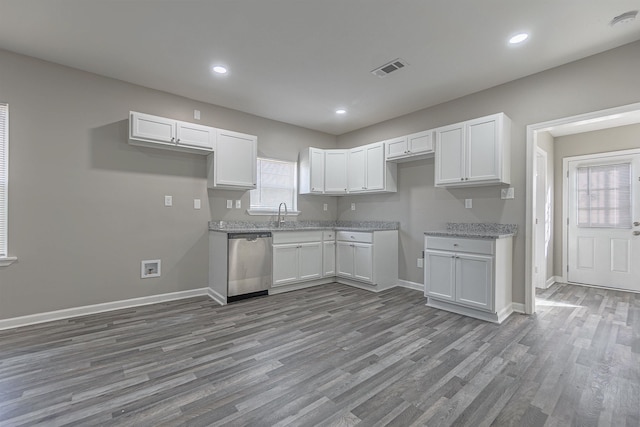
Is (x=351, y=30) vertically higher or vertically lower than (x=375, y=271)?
higher

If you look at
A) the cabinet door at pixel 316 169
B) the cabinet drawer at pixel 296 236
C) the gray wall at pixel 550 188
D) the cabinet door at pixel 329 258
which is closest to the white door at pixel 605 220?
the gray wall at pixel 550 188

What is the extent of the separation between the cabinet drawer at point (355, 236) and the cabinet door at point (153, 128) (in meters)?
2.72

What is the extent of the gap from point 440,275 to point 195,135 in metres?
3.48

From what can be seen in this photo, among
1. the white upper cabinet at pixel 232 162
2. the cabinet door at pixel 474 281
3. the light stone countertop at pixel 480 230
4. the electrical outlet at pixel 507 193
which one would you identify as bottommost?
the cabinet door at pixel 474 281

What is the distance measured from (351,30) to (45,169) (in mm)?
3379

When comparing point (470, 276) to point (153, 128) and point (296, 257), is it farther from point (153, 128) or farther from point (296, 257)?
point (153, 128)

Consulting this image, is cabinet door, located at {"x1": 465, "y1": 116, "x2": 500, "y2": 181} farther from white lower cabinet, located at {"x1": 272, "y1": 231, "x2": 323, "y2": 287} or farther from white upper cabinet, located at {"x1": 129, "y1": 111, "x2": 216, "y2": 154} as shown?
white upper cabinet, located at {"x1": 129, "y1": 111, "x2": 216, "y2": 154}

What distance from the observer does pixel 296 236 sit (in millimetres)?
4297

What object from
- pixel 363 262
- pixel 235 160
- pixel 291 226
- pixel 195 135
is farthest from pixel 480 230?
pixel 195 135

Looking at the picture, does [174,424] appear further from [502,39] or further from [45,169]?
[502,39]

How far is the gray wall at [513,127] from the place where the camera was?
9.16 feet

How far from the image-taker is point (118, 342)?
253 cm

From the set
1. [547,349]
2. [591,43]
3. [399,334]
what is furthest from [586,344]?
[591,43]

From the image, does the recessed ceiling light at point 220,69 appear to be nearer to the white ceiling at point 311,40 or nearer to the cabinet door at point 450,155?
the white ceiling at point 311,40
